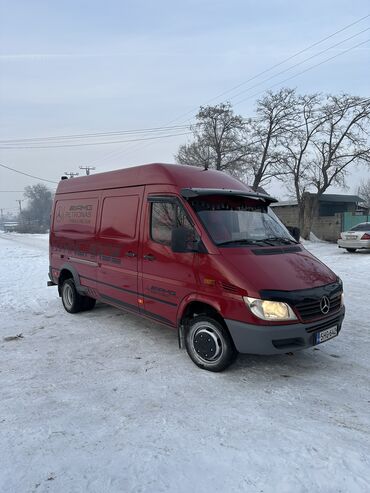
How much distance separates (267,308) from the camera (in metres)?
3.88

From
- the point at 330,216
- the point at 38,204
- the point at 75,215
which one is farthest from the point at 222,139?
the point at 38,204

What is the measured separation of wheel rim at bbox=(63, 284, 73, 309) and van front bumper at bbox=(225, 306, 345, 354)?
4070 mm

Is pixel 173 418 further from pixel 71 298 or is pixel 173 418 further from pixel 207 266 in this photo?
pixel 71 298

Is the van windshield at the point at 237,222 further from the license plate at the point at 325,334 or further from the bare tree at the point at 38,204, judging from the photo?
the bare tree at the point at 38,204

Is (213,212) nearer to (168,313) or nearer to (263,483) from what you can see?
(168,313)

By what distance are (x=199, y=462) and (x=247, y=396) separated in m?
1.14

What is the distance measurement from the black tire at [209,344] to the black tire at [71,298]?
313 centimetres

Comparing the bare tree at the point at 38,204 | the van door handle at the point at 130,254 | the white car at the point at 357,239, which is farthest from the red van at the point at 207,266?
the bare tree at the point at 38,204

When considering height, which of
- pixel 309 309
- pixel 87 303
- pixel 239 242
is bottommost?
pixel 87 303

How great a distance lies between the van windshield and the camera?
4.51 metres

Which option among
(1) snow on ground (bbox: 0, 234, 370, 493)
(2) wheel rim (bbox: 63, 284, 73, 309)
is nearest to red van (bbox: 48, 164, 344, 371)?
(1) snow on ground (bbox: 0, 234, 370, 493)

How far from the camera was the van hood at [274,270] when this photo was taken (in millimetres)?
3963

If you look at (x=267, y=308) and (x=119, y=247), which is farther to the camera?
(x=119, y=247)

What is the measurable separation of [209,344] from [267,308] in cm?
89
